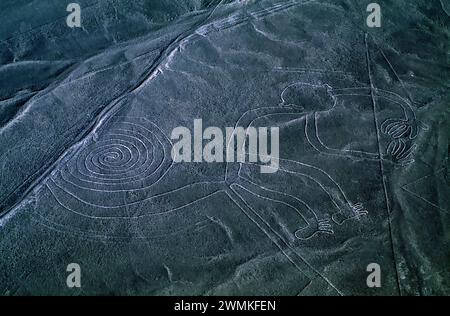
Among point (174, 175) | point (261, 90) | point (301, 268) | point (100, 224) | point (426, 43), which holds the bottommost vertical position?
point (301, 268)

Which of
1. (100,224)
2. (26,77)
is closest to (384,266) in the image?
(100,224)

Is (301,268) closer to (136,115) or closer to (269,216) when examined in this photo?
(269,216)

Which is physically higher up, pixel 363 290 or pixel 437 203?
pixel 437 203

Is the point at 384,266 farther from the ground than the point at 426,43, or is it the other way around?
the point at 426,43

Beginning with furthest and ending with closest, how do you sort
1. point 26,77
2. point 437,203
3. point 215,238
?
point 26,77, point 437,203, point 215,238

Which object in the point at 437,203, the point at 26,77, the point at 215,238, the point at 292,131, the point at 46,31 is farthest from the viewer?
the point at 46,31
